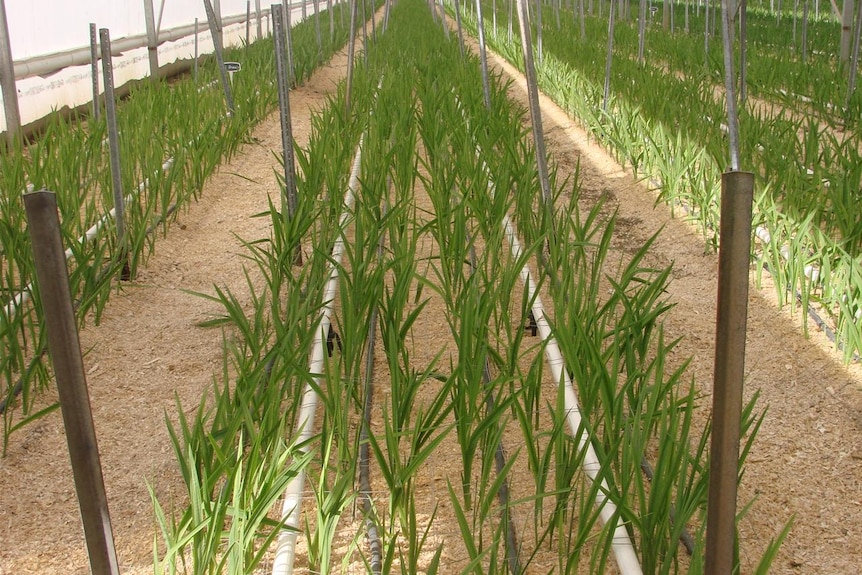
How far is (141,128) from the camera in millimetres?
3807

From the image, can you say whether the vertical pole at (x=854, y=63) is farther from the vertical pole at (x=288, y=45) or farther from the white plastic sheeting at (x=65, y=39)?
the white plastic sheeting at (x=65, y=39)

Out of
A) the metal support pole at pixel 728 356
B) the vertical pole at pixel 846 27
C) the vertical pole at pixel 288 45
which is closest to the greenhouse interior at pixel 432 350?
the metal support pole at pixel 728 356

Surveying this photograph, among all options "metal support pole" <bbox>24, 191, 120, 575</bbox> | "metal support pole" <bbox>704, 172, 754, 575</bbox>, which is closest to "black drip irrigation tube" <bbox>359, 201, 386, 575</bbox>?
"metal support pole" <bbox>24, 191, 120, 575</bbox>

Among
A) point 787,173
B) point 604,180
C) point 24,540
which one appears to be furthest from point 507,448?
point 604,180

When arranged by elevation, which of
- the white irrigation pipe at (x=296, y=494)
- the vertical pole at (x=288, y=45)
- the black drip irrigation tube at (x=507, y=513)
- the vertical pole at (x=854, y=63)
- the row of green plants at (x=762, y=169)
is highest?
the vertical pole at (x=288, y=45)

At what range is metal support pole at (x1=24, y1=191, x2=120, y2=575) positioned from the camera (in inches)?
37.4

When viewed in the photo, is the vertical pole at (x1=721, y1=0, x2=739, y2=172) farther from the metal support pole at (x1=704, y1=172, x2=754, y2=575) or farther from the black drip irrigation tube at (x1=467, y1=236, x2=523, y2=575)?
the metal support pole at (x1=704, y1=172, x2=754, y2=575)

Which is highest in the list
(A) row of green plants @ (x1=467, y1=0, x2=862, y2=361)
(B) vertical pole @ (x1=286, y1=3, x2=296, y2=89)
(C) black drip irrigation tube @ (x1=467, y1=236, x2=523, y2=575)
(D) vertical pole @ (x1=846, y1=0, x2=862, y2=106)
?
(B) vertical pole @ (x1=286, y1=3, x2=296, y2=89)

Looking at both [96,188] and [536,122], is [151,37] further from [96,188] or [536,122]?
[536,122]

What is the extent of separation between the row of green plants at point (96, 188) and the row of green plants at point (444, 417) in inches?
14.7

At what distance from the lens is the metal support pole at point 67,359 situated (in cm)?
95

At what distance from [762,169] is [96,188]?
2.92 m

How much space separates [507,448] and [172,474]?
68cm

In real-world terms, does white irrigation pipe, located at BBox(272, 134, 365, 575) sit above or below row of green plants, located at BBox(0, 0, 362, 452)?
below
